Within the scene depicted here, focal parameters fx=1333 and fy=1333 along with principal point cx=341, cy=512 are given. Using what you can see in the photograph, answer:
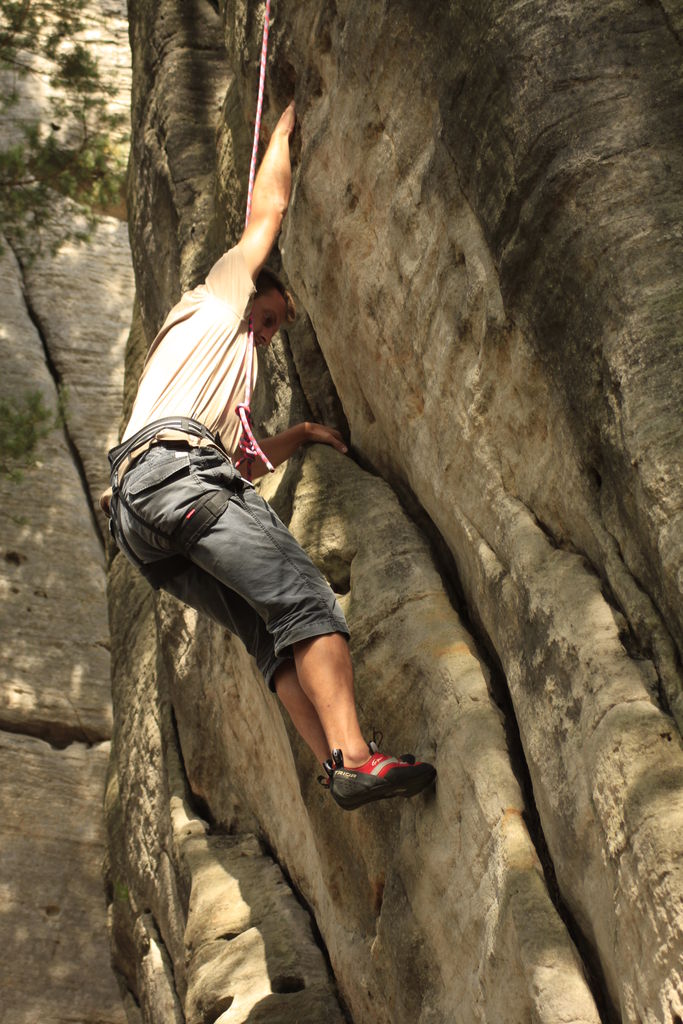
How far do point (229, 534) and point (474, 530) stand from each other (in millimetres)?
801

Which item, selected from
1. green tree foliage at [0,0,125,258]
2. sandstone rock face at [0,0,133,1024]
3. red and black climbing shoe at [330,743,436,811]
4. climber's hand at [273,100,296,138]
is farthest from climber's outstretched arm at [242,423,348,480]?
green tree foliage at [0,0,125,258]

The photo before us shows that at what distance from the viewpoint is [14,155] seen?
8.94 meters

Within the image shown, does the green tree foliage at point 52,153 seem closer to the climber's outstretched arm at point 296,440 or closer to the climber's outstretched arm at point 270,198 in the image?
the climber's outstretched arm at point 270,198

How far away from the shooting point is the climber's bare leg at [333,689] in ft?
13.0

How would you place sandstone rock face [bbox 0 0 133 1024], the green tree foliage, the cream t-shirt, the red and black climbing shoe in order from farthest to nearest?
the green tree foliage → sandstone rock face [bbox 0 0 133 1024] → the cream t-shirt → the red and black climbing shoe

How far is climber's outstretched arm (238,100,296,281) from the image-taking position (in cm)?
485

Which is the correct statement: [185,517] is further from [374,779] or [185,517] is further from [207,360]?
[374,779]

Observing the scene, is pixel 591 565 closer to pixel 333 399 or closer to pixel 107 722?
→ pixel 333 399

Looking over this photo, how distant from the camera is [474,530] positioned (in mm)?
4332

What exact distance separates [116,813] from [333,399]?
2.83 meters

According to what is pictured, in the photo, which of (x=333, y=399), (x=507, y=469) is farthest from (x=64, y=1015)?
(x=507, y=469)

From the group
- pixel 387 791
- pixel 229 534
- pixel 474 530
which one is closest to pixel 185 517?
pixel 229 534

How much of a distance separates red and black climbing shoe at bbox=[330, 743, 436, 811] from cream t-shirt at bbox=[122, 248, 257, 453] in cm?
130

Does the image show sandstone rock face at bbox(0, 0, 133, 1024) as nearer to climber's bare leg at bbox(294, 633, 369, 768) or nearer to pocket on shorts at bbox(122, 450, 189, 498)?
climber's bare leg at bbox(294, 633, 369, 768)
